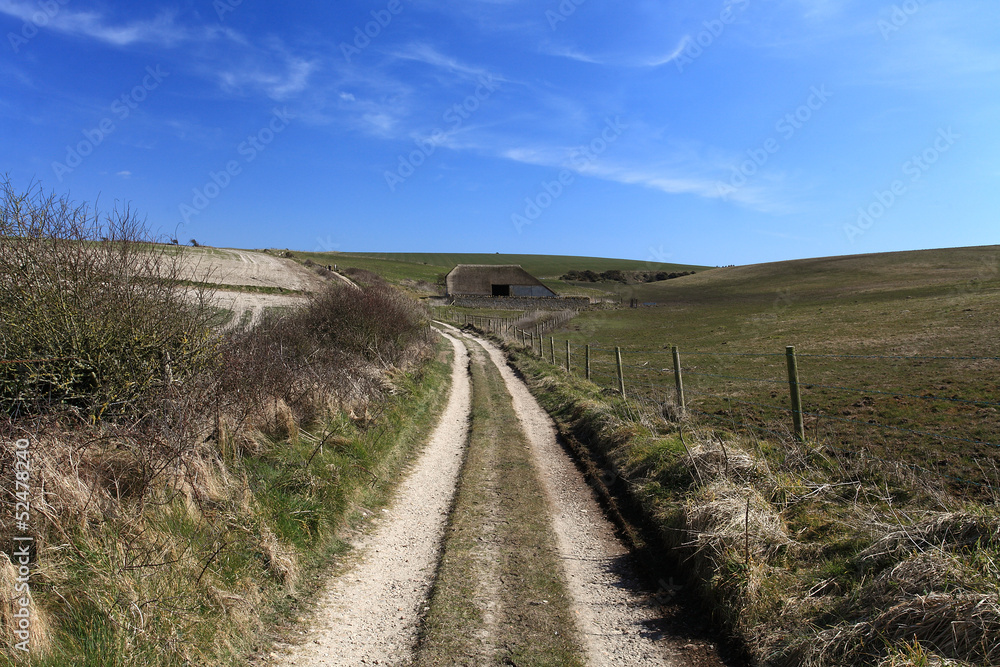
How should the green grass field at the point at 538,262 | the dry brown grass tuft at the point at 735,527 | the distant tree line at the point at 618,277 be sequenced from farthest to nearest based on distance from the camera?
the green grass field at the point at 538,262, the distant tree line at the point at 618,277, the dry brown grass tuft at the point at 735,527

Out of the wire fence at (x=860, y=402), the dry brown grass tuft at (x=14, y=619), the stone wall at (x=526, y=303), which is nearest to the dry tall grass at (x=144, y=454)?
the dry brown grass tuft at (x=14, y=619)

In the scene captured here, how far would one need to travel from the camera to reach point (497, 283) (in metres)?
79.0

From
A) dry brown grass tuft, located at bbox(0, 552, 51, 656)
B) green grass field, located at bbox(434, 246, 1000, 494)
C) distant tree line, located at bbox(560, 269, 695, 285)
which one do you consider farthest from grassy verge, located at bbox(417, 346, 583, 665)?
distant tree line, located at bbox(560, 269, 695, 285)

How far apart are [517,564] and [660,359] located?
763 inches

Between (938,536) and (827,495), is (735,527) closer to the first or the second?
(827,495)

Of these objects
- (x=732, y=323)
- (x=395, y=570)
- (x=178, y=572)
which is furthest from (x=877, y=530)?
(x=732, y=323)

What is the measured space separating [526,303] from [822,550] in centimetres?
6616

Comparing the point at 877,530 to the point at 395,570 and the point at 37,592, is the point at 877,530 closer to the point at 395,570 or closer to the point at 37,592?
the point at 395,570

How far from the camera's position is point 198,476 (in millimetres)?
5742

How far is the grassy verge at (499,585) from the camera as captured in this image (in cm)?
416

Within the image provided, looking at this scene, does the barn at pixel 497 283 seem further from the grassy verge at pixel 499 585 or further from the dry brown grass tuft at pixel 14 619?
the dry brown grass tuft at pixel 14 619

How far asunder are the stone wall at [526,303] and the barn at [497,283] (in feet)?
11.5

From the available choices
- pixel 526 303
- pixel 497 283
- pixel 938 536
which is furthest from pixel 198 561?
pixel 497 283

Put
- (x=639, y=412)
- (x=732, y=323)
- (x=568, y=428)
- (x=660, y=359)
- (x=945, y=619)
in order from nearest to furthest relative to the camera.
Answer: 1. (x=945, y=619)
2. (x=639, y=412)
3. (x=568, y=428)
4. (x=660, y=359)
5. (x=732, y=323)
